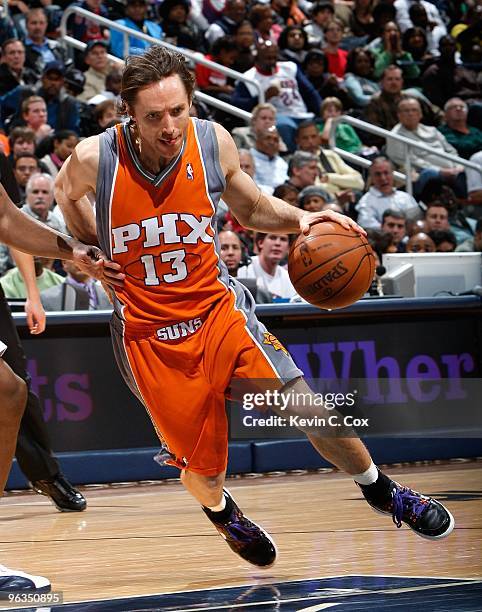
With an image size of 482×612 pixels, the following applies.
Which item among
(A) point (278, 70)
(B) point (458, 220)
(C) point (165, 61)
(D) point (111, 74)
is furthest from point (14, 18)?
(C) point (165, 61)

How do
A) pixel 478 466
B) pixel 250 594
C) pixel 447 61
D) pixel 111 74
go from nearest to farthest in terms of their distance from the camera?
pixel 250 594 → pixel 478 466 → pixel 111 74 → pixel 447 61

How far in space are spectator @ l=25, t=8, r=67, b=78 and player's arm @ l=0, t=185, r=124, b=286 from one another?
7869 mm

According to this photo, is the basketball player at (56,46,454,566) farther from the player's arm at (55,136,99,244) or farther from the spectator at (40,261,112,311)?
the spectator at (40,261,112,311)

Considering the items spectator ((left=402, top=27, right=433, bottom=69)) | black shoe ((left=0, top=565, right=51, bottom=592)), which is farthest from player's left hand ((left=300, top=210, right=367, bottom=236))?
spectator ((left=402, top=27, right=433, bottom=69))

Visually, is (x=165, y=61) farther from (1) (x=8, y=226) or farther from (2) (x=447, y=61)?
(2) (x=447, y=61)

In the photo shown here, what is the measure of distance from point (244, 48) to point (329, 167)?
84.0 inches

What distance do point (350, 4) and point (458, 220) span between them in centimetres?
520

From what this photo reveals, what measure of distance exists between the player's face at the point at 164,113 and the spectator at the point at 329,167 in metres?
7.03

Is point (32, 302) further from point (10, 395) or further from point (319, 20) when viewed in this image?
point (319, 20)

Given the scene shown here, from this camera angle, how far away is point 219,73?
12.6 metres

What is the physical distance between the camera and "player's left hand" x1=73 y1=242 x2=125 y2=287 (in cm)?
420

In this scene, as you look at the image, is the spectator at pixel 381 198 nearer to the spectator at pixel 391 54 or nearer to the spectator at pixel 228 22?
the spectator at pixel 228 22

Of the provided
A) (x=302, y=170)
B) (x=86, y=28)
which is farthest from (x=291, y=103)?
(x=302, y=170)

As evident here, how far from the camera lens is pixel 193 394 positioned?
438cm
